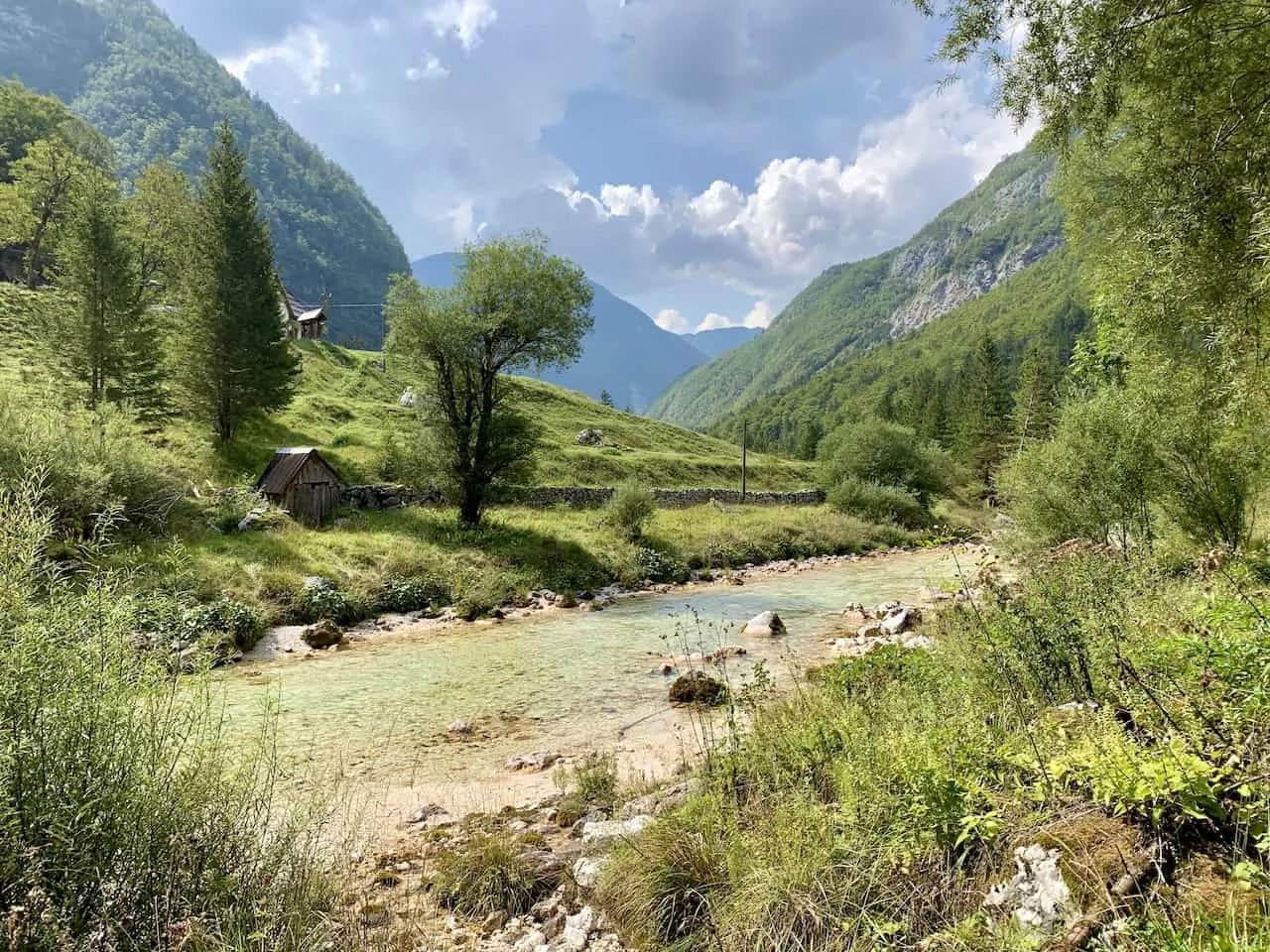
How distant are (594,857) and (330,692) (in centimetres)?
832

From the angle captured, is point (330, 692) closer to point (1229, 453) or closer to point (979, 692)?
point (979, 692)

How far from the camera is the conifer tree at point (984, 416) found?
64062 mm

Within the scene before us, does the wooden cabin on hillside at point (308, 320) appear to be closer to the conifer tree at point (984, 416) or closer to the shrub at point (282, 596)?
the shrub at point (282, 596)

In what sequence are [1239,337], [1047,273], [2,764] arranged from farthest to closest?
[1047,273]
[1239,337]
[2,764]

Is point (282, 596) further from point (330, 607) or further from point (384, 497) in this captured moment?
point (384, 497)

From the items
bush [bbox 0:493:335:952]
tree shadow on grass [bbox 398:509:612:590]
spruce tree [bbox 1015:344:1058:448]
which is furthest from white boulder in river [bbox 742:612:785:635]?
spruce tree [bbox 1015:344:1058:448]

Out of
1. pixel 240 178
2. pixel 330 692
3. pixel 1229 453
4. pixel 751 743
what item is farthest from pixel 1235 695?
pixel 240 178

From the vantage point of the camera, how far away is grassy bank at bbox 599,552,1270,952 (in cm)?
269

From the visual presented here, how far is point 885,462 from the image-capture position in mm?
50188

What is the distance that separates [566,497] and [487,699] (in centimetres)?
2867

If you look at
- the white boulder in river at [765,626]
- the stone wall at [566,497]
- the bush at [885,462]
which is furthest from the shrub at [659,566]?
the bush at [885,462]

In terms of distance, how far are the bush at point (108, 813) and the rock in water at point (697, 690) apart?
7365 millimetres

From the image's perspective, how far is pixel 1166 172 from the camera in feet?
29.0

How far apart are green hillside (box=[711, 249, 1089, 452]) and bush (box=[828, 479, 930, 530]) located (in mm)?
77486
